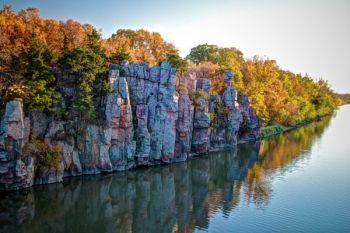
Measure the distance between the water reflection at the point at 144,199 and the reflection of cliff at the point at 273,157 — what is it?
0.39ft

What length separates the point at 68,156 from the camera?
3938 cm

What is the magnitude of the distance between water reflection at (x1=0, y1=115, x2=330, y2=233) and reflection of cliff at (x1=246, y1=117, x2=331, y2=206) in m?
0.12

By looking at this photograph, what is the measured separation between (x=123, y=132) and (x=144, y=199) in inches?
396

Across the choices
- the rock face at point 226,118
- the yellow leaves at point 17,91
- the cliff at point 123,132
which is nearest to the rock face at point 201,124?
the cliff at point 123,132

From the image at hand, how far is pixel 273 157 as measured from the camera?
2247 inches

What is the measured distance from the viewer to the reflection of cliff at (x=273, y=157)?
3888cm

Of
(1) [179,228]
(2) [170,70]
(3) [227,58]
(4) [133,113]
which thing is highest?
(3) [227,58]

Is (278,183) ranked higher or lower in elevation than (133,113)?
lower

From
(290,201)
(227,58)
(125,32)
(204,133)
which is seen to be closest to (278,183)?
(290,201)

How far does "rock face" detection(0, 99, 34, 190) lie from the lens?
33.6m

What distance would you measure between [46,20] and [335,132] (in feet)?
242

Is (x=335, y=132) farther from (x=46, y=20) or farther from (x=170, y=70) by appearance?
(x=46, y=20)

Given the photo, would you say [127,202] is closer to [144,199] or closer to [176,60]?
[144,199]

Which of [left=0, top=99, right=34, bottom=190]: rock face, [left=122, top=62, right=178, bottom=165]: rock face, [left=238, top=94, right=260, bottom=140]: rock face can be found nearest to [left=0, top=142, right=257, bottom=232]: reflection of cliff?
[left=0, top=99, right=34, bottom=190]: rock face
